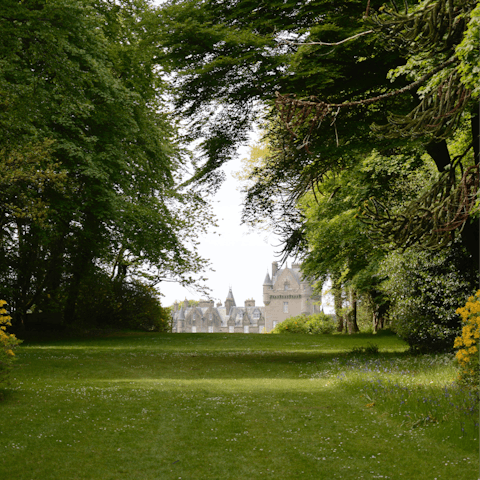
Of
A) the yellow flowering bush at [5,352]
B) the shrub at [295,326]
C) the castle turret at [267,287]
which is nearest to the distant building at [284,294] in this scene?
the castle turret at [267,287]

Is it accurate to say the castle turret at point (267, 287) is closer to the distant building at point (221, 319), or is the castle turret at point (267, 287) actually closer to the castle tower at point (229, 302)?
the distant building at point (221, 319)

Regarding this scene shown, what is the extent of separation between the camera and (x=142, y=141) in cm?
2138

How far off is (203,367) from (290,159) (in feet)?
21.1

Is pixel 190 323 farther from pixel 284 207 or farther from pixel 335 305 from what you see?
pixel 284 207

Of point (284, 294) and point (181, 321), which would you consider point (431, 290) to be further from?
point (181, 321)

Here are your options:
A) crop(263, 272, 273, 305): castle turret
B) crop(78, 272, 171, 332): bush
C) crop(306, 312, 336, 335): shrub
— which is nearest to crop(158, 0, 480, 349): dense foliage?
crop(78, 272, 171, 332): bush

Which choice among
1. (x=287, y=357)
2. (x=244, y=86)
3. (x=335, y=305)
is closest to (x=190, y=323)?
(x=335, y=305)

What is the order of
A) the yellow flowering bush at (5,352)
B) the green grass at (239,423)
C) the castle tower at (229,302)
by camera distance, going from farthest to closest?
the castle tower at (229,302), the yellow flowering bush at (5,352), the green grass at (239,423)

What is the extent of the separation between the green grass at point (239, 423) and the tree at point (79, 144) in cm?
585

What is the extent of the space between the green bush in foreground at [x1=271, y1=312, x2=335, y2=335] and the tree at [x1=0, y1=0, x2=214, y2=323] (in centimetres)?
975

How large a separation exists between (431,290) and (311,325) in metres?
18.1

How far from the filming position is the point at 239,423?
7.78 meters

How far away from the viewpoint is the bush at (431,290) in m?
13.2

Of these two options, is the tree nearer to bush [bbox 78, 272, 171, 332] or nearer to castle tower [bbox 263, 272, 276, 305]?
bush [bbox 78, 272, 171, 332]
